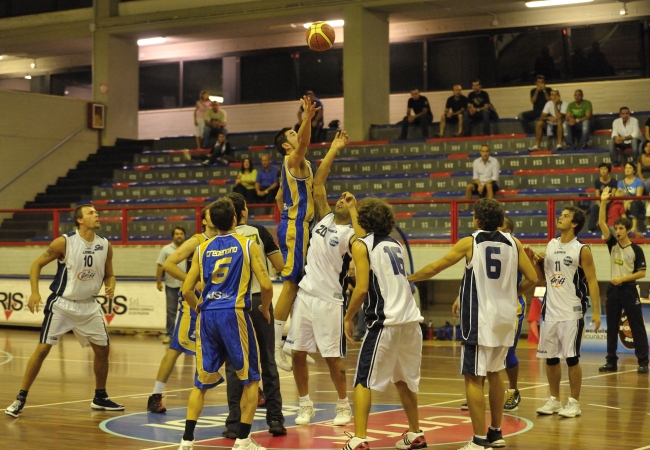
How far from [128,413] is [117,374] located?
345 cm

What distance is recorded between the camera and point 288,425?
8422 millimetres

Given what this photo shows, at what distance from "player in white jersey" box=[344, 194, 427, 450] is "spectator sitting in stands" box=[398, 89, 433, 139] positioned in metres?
16.2

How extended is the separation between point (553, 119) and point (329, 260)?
44.2 feet

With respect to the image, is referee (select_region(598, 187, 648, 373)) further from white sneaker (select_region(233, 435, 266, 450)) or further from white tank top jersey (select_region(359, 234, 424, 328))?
white sneaker (select_region(233, 435, 266, 450))

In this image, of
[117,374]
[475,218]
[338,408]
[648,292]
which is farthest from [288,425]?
[648,292]

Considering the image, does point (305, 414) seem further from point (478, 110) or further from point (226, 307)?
point (478, 110)

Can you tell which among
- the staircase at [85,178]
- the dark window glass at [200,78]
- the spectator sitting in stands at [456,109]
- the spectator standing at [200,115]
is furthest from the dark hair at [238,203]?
the dark window glass at [200,78]

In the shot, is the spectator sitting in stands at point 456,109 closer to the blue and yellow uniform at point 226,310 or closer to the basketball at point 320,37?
the basketball at point 320,37

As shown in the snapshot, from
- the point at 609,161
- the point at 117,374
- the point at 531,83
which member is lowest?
the point at 117,374

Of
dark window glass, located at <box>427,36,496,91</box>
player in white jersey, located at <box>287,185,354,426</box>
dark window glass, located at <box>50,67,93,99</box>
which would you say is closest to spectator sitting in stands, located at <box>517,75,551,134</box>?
dark window glass, located at <box>427,36,496,91</box>

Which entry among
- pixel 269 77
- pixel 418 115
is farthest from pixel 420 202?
pixel 269 77

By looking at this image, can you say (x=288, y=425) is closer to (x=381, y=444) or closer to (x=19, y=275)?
(x=381, y=444)

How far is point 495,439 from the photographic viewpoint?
24.2 ft

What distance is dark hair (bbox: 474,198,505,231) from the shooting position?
23.9ft
